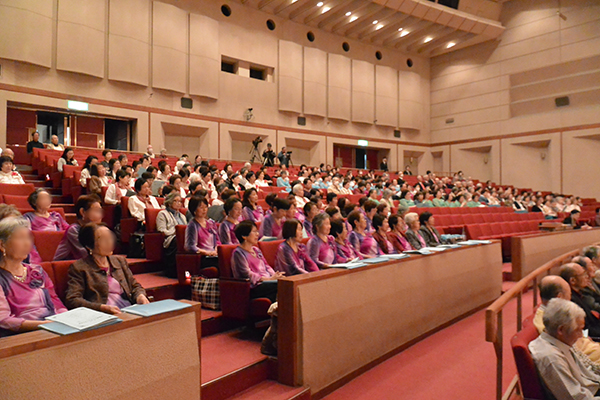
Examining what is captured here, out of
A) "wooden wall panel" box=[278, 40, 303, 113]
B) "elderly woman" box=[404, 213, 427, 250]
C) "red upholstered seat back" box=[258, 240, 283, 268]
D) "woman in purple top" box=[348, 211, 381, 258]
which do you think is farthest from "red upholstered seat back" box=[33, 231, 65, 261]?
"wooden wall panel" box=[278, 40, 303, 113]

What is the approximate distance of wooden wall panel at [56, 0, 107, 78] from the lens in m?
8.66

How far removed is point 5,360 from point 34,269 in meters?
0.73

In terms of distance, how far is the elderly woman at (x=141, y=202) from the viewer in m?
4.10

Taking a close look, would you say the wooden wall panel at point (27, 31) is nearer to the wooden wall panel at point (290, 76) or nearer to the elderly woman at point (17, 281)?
the wooden wall panel at point (290, 76)

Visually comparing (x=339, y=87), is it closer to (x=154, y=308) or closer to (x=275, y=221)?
(x=275, y=221)

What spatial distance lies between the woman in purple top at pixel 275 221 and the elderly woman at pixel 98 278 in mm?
1822

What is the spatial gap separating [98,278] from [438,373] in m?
1.94

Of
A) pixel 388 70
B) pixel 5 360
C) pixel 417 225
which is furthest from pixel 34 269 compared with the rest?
pixel 388 70

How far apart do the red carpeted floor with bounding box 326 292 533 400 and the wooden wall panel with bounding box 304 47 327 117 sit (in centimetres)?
1045

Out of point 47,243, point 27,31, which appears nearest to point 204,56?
point 27,31

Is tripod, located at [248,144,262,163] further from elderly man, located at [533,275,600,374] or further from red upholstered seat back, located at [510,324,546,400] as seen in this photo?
red upholstered seat back, located at [510,324,546,400]

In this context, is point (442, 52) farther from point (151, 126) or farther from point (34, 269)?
point (34, 269)

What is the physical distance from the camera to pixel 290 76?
12.6 m

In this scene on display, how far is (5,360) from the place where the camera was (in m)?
1.11
